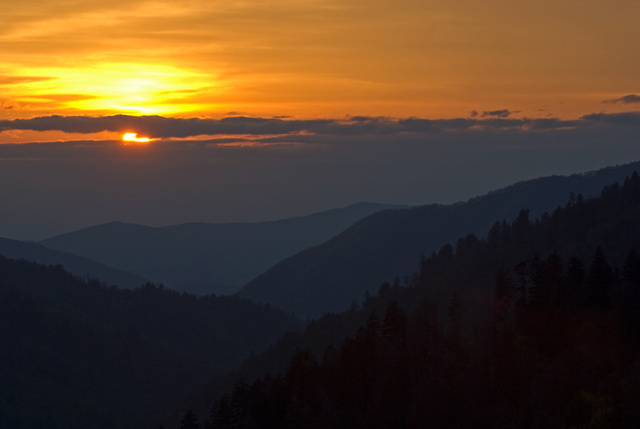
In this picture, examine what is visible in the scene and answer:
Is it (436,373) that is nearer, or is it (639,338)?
(639,338)

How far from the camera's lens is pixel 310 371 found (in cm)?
12425

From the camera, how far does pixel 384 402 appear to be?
368ft

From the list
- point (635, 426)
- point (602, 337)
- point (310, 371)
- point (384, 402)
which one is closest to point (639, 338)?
point (602, 337)

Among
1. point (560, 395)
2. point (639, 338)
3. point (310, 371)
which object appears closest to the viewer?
point (560, 395)

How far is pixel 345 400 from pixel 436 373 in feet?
44.7

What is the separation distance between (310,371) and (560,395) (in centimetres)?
3862

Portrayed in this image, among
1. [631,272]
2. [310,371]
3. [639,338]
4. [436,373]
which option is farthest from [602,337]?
[310,371]

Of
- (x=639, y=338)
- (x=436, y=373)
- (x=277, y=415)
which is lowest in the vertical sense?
(x=277, y=415)

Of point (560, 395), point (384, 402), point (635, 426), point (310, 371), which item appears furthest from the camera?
point (310, 371)

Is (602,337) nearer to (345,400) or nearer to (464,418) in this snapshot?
(464,418)

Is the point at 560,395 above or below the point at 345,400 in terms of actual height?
above

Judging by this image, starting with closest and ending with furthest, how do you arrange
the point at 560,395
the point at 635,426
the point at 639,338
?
the point at 635,426 < the point at 560,395 < the point at 639,338

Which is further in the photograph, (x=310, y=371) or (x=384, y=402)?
(x=310, y=371)

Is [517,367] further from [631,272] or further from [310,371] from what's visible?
[310,371]
